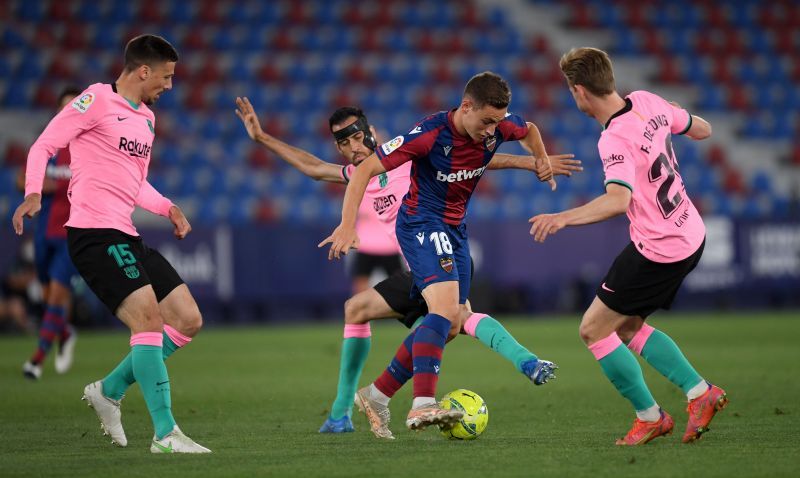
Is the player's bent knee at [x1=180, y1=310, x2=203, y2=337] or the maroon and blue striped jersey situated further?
the player's bent knee at [x1=180, y1=310, x2=203, y2=337]

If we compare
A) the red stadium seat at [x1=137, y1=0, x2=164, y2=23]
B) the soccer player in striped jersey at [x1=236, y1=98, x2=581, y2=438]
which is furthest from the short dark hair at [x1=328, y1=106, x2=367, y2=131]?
the red stadium seat at [x1=137, y1=0, x2=164, y2=23]

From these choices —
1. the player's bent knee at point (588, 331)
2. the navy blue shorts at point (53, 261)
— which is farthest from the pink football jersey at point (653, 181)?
the navy blue shorts at point (53, 261)

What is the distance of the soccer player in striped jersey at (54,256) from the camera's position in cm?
1057

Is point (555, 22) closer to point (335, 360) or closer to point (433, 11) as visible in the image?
point (433, 11)

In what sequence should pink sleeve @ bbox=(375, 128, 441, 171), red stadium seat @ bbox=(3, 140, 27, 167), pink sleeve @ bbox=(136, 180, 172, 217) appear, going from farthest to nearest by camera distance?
red stadium seat @ bbox=(3, 140, 27, 167) → pink sleeve @ bbox=(136, 180, 172, 217) → pink sleeve @ bbox=(375, 128, 441, 171)

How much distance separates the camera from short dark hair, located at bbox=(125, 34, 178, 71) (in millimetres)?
6266

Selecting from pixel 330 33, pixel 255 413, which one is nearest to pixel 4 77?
pixel 330 33

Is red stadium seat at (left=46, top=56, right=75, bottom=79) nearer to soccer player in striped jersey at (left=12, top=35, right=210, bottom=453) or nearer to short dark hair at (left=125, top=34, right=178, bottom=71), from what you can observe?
soccer player in striped jersey at (left=12, top=35, right=210, bottom=453)

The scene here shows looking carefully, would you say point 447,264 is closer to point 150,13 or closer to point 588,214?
point 588,214

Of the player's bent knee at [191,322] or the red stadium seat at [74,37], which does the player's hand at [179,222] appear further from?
the red stadium seat at [74,37]

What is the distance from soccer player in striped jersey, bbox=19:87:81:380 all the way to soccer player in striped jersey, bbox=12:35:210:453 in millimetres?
4349

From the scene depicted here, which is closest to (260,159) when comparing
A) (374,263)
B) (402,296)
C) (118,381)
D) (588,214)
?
(374,263)

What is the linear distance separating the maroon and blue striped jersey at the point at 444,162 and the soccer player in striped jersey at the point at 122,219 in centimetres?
136

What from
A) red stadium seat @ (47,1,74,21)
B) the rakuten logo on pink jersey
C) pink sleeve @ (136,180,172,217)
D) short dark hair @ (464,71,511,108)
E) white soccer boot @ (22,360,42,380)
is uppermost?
red stadium seat @ (47,1,74,21)
